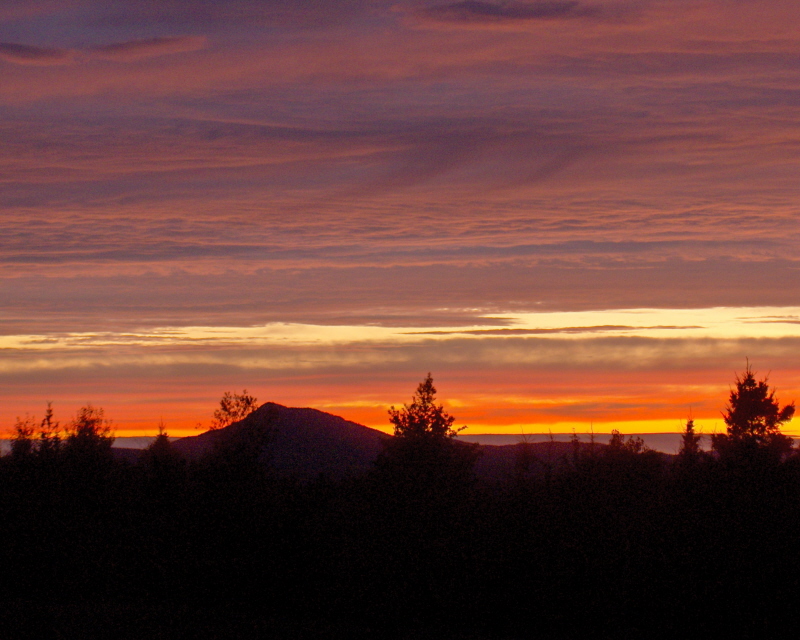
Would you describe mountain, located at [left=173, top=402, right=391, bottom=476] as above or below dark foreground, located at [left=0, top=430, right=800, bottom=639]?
above

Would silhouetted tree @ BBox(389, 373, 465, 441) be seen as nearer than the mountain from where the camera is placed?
Yes

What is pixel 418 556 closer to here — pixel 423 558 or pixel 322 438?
pixel 423 558

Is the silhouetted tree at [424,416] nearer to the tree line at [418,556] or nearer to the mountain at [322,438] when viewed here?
the tree line at [418,556]

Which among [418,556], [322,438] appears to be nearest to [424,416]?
[418,556]

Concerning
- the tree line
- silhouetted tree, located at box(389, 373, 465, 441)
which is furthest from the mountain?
the tree line

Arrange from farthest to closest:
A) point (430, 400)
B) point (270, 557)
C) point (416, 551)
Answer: point (430, 400), point (270, 557), point (416, 551)

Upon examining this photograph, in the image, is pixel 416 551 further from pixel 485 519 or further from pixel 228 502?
pixel 228 502

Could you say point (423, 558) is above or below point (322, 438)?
below

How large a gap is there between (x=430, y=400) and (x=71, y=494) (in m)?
35.9

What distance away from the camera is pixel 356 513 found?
56.5 feet

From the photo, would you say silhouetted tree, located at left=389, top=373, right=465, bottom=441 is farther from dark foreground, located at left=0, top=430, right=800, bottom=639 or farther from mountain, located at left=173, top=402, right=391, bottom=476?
mountain, located at left=173, top=402, right=391, bottom=476

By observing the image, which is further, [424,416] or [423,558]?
[424,416]

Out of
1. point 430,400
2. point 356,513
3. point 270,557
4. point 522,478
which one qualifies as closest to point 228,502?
point 270,557

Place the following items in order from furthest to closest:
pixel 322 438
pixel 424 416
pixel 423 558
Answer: pixel 322 438 < pixel 424 416 < pixel 423 558
